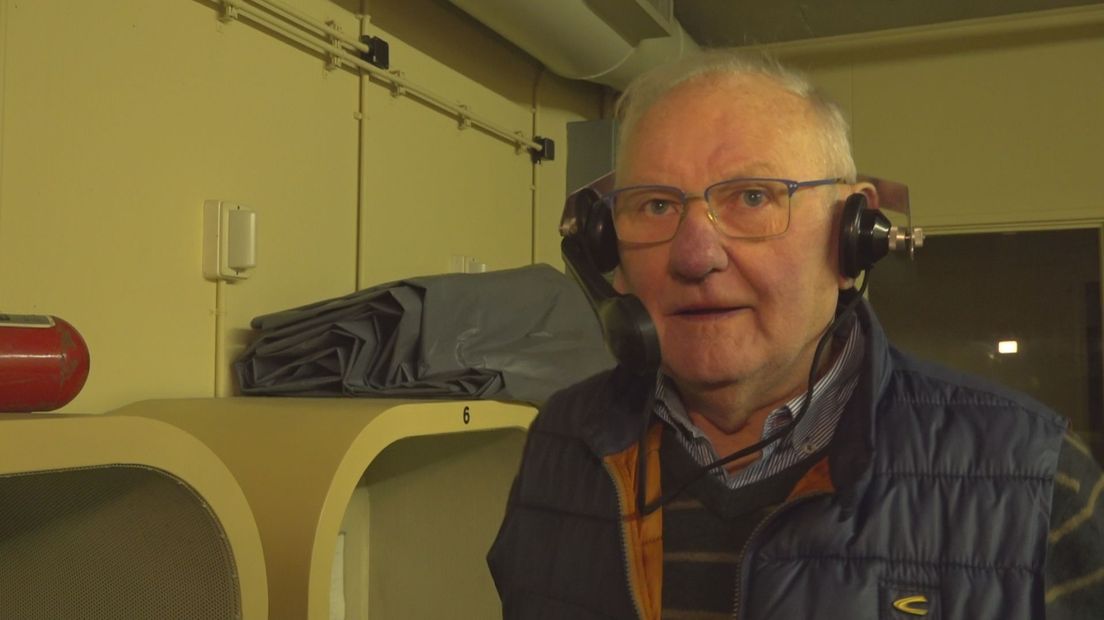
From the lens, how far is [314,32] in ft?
5.88

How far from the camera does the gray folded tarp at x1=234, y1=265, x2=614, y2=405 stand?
59.4 inches

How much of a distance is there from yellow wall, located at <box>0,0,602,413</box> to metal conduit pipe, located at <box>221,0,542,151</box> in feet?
0.08

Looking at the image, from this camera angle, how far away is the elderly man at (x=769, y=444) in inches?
31.3

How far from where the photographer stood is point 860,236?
0.92 m

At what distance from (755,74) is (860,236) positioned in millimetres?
207

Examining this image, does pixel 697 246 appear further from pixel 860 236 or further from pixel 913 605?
pixel 913 605

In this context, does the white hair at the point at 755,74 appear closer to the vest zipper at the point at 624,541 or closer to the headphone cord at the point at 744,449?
the headphone cord at the point at 744,449

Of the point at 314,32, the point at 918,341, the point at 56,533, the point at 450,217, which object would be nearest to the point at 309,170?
the point at 314,32

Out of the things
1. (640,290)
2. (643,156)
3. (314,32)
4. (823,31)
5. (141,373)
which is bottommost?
(141,373)

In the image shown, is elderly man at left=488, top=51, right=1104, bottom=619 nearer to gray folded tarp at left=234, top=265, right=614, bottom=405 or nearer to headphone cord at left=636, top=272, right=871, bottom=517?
headphone cord at left=636, top=272, right=871, bottom=517

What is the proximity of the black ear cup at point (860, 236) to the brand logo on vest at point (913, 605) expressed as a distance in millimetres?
330

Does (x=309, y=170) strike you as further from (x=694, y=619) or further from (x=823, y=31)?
(x=823, y=31)

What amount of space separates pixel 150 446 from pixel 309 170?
105 cm

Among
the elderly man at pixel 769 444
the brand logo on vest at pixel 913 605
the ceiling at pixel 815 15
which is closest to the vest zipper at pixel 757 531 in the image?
the elderly man at pixel 769 444
